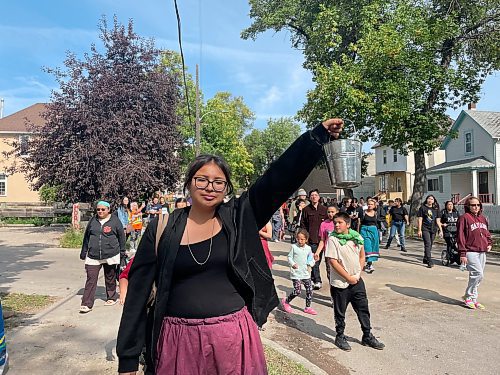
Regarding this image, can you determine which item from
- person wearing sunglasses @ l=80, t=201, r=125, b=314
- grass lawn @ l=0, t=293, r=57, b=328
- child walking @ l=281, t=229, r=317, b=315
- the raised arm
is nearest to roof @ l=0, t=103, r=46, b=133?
grass lawn @ l=0, t=293, r=57, b=328

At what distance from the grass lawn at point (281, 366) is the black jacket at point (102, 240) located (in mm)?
3615

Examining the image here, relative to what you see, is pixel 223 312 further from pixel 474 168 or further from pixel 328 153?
pixel 474 168

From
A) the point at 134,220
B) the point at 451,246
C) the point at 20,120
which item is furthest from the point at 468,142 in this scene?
the point at 20,120

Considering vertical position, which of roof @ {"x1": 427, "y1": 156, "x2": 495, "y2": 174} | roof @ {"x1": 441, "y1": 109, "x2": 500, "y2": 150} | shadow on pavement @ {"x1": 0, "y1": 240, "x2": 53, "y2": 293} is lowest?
shadow on pavement @ {"x1": 0, "y1": 240, "x2": 53, "y2": 293}

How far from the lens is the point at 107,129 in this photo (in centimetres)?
1831

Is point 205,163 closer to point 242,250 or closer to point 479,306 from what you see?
point 242,250

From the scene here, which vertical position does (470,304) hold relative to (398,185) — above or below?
below

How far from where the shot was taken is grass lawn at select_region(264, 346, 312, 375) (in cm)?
470

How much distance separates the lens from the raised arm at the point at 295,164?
2297mm

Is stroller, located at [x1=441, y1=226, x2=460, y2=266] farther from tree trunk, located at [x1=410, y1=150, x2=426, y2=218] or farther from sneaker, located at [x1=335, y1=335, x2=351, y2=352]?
tree trunk, located at [x1=410, y1=150, x2=426, y2=218]

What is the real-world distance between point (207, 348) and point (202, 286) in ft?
0.97

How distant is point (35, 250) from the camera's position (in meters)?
15.6

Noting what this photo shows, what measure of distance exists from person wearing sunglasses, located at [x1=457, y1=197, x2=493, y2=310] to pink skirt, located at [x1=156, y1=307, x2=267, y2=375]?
6.44m

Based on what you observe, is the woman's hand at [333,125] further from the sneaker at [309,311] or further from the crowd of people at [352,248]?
the sneaker at [309,311]
